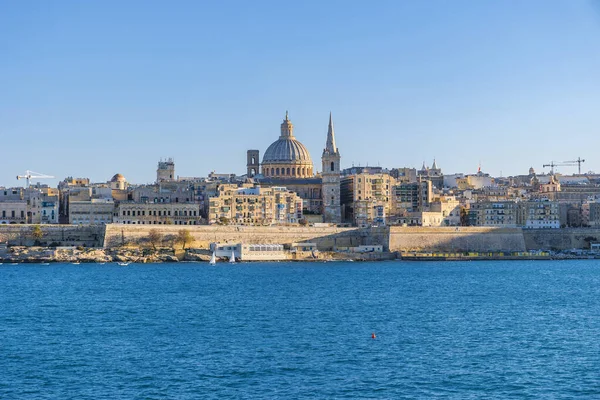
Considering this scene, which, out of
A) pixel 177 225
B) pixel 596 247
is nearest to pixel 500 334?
pixel 177 225

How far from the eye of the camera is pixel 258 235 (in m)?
67.0

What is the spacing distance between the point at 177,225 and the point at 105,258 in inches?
286

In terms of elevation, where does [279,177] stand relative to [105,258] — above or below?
above

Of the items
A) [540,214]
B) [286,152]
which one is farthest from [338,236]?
[286,152]

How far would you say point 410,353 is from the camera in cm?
2489

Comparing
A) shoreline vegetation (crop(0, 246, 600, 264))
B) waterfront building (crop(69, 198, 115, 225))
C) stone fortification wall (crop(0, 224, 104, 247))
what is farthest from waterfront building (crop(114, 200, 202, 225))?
shoreline vegetation (crop(0, 246, 600, 264))

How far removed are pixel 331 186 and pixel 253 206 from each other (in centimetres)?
910

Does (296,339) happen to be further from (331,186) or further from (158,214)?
(331,186)

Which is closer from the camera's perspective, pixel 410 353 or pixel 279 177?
pixel 410 353

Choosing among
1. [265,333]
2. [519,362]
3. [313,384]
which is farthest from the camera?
[265,333]

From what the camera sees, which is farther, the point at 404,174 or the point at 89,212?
the point at 404,174

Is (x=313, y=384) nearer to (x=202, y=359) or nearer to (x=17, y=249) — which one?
(x=202, y=359)

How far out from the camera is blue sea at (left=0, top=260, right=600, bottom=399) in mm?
21344

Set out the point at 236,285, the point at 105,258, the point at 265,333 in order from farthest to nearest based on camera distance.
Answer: the point at 105,258 < the point at 236,285 < the point at 265,333
